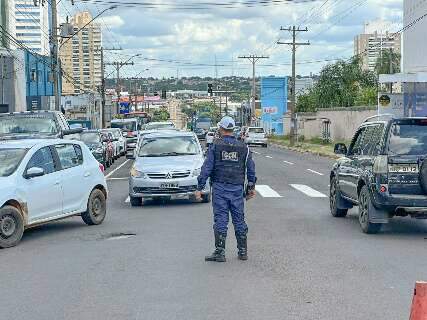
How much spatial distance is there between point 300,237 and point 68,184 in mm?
4001

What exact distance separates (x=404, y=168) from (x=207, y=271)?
4.01m

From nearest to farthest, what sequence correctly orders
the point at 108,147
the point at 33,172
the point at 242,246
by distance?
the point at 242,246
the point at 33,172
the point at 108,147

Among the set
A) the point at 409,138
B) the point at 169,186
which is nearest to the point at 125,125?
the point at 169,186

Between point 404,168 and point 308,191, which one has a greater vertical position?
point 404,168

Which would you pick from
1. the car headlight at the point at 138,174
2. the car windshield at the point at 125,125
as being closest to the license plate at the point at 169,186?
the car headlight at the point at 138,174

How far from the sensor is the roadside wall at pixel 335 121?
185ft

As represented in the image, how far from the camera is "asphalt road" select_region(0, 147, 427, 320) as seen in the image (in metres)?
7.64

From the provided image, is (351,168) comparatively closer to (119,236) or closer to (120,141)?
(119,236)

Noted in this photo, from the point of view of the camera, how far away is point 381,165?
39.9ft

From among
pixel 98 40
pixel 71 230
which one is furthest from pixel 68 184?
pixel 98 40

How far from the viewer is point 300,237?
12.3 meters

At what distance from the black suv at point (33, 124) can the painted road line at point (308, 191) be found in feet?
19.7

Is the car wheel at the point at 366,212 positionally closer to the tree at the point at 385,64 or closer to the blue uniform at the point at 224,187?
the blue uniform at the point at 224,187

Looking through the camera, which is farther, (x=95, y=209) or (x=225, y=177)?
(x=95, y=209)
